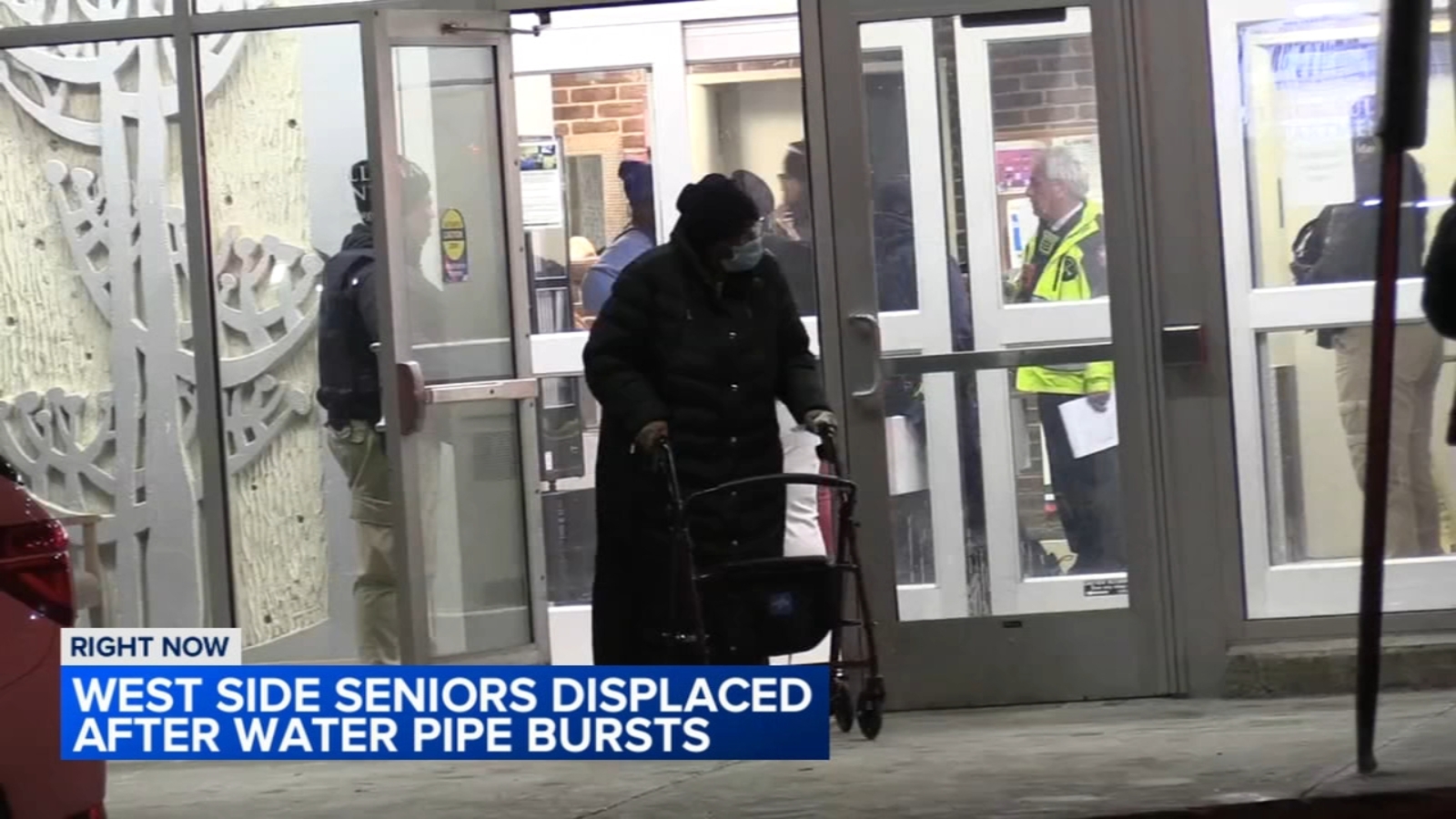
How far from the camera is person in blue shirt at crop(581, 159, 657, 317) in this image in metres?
9.52

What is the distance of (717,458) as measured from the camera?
7055 millimetres

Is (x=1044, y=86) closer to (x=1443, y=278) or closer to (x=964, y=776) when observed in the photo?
(x=964, y=776)

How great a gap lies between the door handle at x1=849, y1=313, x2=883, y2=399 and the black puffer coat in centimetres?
67

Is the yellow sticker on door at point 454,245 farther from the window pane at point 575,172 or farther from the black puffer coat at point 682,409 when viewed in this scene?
the window pane at point 575,172

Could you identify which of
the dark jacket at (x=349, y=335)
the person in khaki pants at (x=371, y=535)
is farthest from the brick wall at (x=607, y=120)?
the person in khaki pants at (x=371, y=535)

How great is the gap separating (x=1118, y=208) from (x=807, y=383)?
138 centimetres

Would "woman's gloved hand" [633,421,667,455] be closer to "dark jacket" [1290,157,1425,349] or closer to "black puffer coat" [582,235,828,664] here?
"black puffer coat" [582,235,828,664]

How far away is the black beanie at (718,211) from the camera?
7.04 meters

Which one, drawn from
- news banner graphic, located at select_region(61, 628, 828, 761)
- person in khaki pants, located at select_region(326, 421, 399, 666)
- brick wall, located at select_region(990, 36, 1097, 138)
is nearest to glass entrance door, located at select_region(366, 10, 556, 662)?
news banner graphic, located at select_region(61, 628, 828, 761)

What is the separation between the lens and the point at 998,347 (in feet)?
26.0

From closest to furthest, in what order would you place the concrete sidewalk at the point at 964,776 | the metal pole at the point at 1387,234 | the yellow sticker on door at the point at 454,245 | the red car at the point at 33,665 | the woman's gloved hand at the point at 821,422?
1. the red car at the point at 33,665
2. the metal pole at the point at 1387,234
3. the concrete sidewalk at the point at 964,776
4. the woman's gloved hand at the point at 821,422
5. the yellow sticker on door at the point at 454,245

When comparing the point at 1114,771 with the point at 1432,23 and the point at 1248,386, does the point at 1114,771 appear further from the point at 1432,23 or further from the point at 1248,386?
the point at 1432,23

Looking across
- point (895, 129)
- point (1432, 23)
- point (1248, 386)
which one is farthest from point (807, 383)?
point (1432, 23)

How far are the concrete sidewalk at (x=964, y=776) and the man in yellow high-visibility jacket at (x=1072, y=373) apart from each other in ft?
1.96
